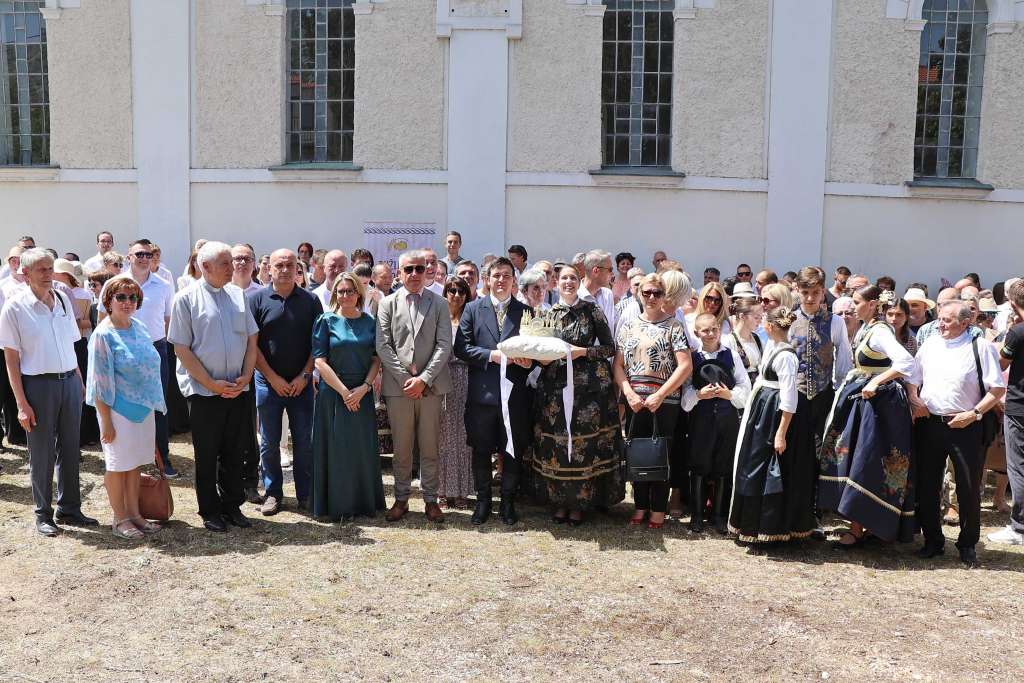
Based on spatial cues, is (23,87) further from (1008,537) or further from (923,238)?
(1008,537)

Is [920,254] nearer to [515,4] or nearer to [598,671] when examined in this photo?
[515,4]

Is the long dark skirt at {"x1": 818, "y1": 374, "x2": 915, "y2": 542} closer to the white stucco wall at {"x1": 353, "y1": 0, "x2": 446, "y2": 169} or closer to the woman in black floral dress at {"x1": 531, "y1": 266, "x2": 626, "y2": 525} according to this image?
the woman in black floral dress at {"x1": 531, "y1": 266, "x2": 626, "y2": 525}

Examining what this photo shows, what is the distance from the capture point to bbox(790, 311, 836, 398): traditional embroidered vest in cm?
602

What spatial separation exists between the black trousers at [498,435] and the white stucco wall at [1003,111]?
1046 centimetres

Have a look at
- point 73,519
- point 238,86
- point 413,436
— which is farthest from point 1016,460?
point 238,86

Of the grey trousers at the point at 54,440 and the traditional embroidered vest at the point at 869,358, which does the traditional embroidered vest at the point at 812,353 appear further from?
the grey trousers at the point at 54,440

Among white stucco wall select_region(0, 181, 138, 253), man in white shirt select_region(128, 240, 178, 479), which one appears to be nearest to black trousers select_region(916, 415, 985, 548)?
man in white shirt select_region(128, 240, 178, 479)

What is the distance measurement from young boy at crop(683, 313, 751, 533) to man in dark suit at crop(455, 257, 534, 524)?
114 centimetres

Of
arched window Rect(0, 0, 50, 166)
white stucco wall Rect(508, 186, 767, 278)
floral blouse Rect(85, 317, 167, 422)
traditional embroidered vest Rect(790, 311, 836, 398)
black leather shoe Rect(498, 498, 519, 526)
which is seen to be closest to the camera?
floral blouse Rect(85, 317, 167, 422)

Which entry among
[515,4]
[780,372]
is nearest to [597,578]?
[780,372]

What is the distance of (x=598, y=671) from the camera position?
14.0ft

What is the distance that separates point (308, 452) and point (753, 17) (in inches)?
381

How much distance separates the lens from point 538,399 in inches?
255

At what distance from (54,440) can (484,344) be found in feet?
9.49
